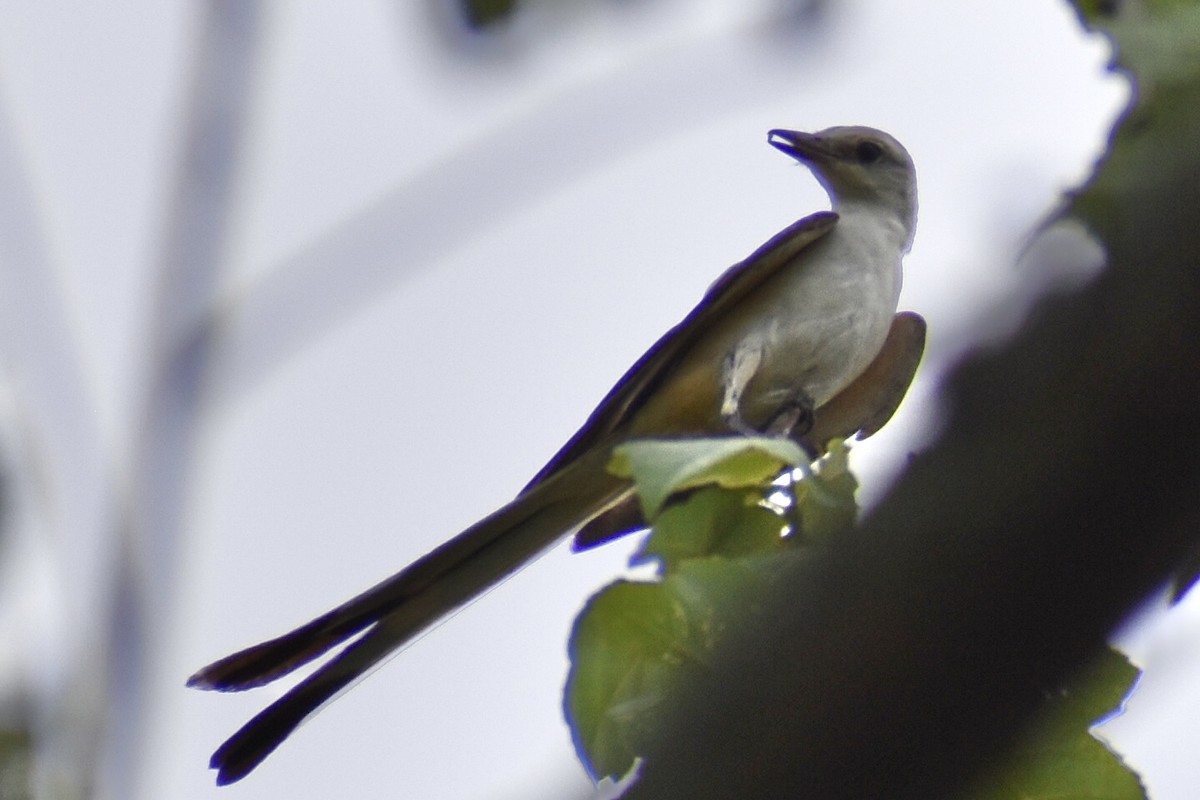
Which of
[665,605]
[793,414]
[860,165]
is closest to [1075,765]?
[665,605]

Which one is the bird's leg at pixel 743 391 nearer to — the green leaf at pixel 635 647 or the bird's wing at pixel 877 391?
the bird's wing at pixel 877 391

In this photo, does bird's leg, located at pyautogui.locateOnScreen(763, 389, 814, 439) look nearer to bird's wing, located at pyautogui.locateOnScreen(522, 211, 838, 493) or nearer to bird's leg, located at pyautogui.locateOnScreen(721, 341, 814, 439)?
bird's leg, located at pyautogui.locateOnScreen(721, 341, 814, 439)

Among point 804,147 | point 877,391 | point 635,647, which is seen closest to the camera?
point 635,647

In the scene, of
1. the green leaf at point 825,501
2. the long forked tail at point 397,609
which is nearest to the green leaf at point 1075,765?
the green leaf at point 825,501

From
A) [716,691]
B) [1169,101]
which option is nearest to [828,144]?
[1169,101]

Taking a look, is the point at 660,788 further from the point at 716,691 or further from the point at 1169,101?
the point at 1169,101

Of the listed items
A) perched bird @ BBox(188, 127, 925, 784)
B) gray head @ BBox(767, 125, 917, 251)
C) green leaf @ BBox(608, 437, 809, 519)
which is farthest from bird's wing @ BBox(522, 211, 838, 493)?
green leaf @ BBox(608, 437, 809, 519)

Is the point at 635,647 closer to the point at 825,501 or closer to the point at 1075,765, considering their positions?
the point at 825,501
